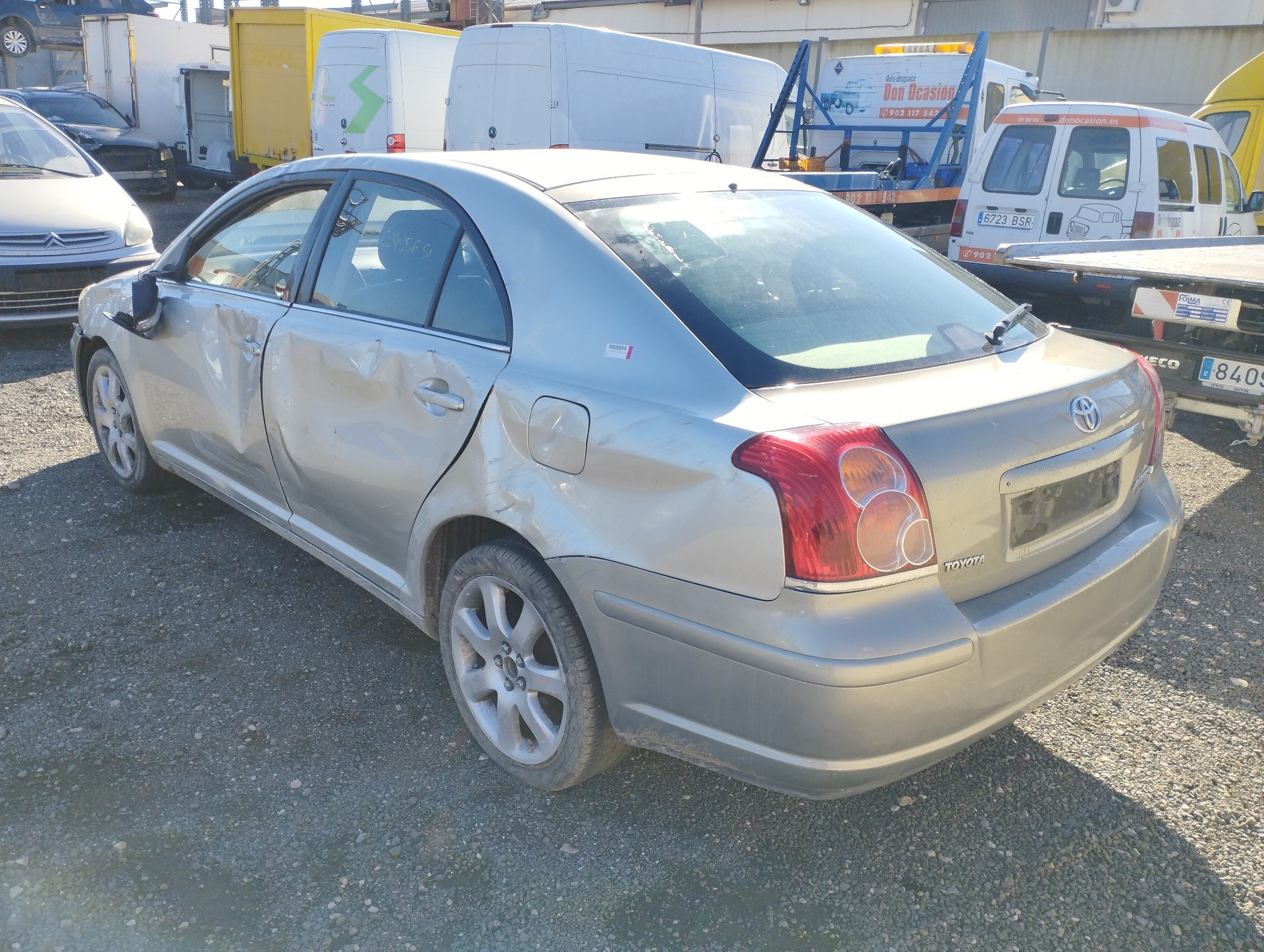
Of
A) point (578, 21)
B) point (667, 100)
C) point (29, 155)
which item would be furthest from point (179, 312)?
point (578, 21)

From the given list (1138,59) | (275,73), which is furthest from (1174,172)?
(1138,59)

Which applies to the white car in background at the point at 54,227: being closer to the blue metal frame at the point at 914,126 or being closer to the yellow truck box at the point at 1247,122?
the blue metal frame at the point at 914,126


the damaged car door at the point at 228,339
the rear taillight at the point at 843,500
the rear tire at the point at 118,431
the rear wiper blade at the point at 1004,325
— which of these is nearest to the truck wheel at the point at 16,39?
the rear tire at the point at 118,431

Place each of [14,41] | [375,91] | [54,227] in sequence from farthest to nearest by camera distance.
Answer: [14,41]
[375,91]
[54,227]

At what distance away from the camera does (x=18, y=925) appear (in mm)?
2316

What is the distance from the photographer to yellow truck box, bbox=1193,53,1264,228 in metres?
12.0

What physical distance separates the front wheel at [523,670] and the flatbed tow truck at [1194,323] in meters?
3.54

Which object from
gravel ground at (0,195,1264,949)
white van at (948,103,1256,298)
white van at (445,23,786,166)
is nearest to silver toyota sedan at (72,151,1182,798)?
gravel ground at (0,195,1264,949)

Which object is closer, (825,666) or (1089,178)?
(825,666)

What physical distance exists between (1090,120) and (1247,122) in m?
5.16

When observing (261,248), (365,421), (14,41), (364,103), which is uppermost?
(14,41)

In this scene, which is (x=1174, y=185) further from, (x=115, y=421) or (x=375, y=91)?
(x=375, y=91)

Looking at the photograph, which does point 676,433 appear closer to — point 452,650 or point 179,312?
point 452,650

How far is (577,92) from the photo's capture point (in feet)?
33.7
